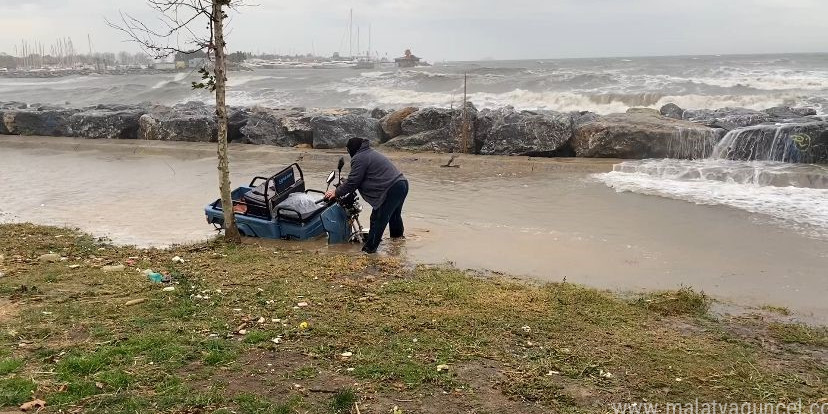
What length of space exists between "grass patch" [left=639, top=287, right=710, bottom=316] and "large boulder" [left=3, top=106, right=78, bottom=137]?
21.2 metres

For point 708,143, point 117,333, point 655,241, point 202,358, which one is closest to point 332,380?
point 202,358

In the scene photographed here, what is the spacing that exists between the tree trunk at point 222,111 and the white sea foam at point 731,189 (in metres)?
7.27

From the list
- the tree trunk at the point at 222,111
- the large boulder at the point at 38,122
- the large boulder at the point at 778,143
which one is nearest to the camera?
the tree trunk at the point at 222,111

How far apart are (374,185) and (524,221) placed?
2.87 metres

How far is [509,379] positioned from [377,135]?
47.6 feet

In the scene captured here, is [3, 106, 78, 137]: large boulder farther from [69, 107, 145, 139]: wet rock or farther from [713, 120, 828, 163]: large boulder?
[713, 120, 828, 163]: large boulder

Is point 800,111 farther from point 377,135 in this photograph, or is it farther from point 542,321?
point 542,321

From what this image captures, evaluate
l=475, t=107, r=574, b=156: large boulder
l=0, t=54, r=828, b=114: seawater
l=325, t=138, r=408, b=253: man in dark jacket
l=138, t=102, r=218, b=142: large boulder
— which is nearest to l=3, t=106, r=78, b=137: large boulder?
l=138, t=102, r=218, b=142: large boulder

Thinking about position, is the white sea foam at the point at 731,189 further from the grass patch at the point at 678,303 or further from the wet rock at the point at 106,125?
the wet rock at the point at 106,125

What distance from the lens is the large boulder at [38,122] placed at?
20953mm

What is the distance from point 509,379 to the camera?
3.87 metres

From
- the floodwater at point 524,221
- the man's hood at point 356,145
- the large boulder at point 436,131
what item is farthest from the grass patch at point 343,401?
the large boulder at point 436,131

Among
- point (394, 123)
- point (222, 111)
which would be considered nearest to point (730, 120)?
point (394, 123)

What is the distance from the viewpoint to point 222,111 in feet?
23.4
